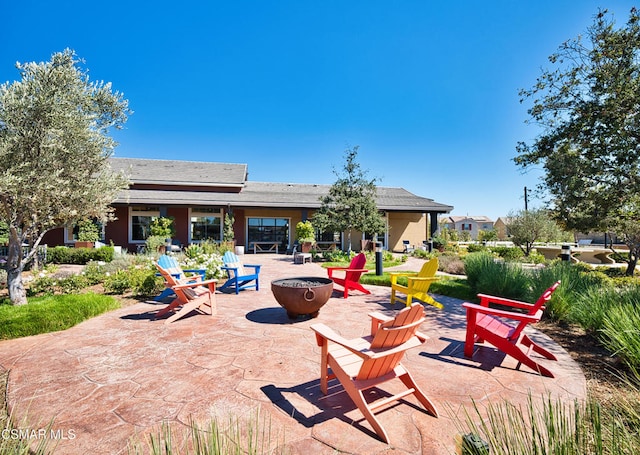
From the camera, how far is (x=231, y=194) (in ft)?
69.5

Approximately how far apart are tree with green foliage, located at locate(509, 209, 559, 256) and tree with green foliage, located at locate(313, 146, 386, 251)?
978cm

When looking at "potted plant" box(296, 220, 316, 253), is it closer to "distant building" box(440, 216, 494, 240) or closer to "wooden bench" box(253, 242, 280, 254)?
"wooden bench" box(253, 242, 280, 254)

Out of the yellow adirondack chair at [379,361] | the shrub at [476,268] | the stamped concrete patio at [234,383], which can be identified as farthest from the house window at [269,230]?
the yellow adirondack chair at [379,361]

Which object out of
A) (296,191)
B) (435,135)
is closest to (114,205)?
(296,191)

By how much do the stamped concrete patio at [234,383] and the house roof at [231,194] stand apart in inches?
555

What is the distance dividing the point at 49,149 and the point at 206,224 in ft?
49.0

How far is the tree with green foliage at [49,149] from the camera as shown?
5027mm

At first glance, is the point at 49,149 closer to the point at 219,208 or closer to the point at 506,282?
the point at 506,282

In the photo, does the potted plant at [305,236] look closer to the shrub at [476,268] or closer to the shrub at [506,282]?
the shrub at [476,268]

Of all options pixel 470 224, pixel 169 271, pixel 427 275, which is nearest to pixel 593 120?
pixel 427 275

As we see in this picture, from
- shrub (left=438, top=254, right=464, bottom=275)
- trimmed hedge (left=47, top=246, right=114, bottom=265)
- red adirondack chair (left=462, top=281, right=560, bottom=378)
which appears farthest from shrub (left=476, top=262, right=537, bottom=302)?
trimmed hedge (left=47, top=246, right=114, bottom=265)

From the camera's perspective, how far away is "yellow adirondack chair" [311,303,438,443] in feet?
8.27

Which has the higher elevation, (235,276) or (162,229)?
(162,229)

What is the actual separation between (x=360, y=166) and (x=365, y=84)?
15.5ft
